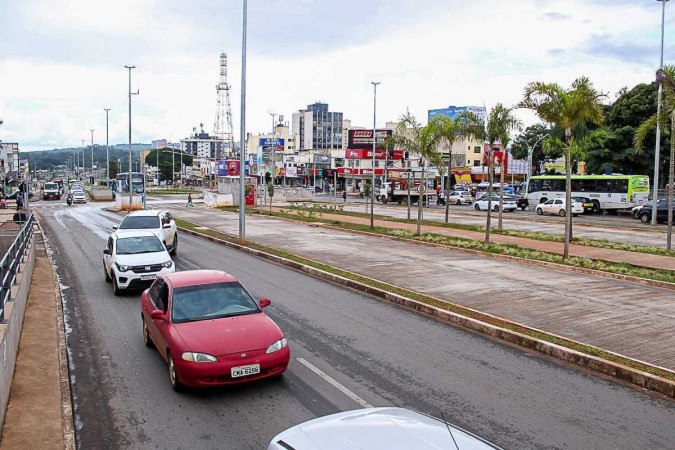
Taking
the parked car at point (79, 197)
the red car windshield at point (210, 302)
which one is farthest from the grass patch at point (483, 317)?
the parked car at point (79, 197)

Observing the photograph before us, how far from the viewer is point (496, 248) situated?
22.1m

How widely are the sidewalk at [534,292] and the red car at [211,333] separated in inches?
219

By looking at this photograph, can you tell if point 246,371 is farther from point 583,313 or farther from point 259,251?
point 259,251

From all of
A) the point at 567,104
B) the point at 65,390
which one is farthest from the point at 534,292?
the point at 65,390

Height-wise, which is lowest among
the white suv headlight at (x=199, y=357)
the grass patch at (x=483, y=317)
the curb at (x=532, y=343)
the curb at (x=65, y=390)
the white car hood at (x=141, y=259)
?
the curb at (x=65, y=390)

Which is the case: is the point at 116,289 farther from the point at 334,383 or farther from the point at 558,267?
the point at 558,267

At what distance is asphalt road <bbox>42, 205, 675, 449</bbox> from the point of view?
A: 6766 millimetres

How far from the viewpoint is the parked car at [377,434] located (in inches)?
140

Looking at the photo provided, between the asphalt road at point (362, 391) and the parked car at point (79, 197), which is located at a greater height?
the parked car at point (79, 197)

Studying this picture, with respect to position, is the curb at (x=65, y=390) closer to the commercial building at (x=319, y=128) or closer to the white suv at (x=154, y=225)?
the white suv at (x=154, y=225)

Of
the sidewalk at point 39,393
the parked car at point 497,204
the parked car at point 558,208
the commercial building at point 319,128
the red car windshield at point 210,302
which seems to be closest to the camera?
the sidewalk at point 39,393

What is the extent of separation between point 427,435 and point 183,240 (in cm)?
2587

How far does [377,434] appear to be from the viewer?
370cm

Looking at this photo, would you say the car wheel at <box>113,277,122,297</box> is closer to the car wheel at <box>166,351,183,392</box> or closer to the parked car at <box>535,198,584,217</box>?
the car wheel at <box>166,351,183,392</box>
